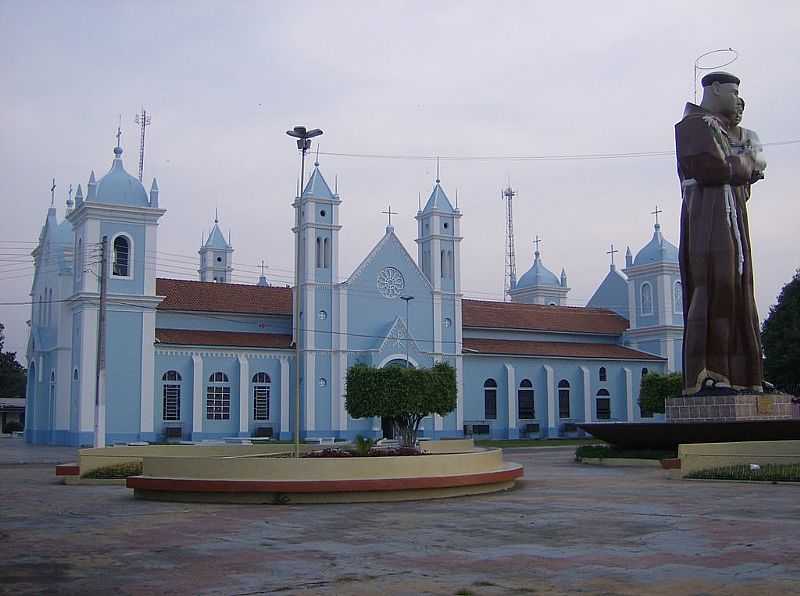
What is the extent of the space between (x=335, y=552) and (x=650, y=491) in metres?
9.82

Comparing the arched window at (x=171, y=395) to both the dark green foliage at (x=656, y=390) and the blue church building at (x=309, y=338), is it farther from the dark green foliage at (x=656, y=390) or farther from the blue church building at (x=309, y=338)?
the dark green foliage at (x=656, y=390)

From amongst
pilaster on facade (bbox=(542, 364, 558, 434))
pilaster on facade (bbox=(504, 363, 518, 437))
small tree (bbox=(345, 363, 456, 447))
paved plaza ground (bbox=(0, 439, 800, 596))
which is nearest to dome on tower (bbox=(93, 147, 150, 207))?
small tree (bbox=(345, 363, 456, 447))

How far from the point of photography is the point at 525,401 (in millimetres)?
62062

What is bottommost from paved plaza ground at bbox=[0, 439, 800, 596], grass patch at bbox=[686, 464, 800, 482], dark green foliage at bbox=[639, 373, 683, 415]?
paved plaza ground at bbox=[0, 439, 800, 596]

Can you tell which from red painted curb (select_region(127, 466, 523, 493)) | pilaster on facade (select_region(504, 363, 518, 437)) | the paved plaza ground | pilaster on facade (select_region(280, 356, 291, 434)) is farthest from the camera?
pilaster on facade (select_region(504, 363, 518, 437))

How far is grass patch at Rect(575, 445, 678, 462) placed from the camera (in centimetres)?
2750

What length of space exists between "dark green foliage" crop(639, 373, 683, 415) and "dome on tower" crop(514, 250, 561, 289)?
29.7m

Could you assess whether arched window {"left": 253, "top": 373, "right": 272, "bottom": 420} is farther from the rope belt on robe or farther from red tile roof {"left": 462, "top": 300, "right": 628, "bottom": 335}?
the rope belt on robe

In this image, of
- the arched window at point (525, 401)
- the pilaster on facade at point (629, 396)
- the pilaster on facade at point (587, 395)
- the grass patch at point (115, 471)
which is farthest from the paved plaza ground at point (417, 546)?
the pilaster on facade at point (629, 396)

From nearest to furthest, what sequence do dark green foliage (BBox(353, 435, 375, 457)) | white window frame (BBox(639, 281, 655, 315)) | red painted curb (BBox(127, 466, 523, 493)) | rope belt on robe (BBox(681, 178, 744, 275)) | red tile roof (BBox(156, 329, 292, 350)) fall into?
red painted curb (BBox(127, 466, 523, 493))
dark green foliage (BBox(353, 435, 375, 457))
rope belt on robe (BBox(681, 178, 744, 275))
red tile roof (BBox(156, 329, 292, 350))
white window frame (BBox(639, 281, 655, 315))

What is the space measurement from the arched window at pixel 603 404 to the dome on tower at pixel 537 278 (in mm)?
19627

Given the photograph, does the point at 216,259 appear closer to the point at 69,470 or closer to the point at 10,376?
the point at 10,376

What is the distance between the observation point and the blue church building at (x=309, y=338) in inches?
1914

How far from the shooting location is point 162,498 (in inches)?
663
